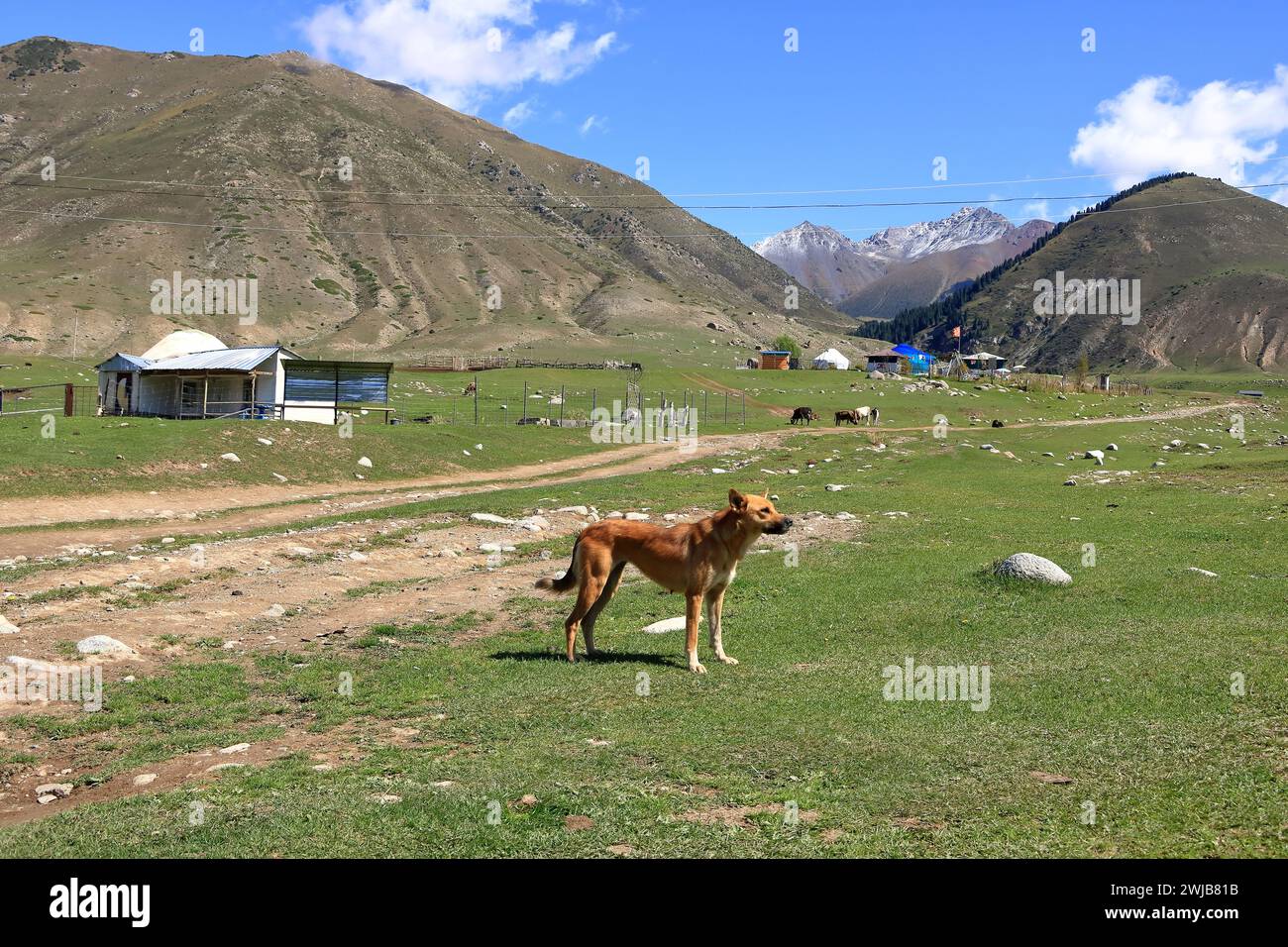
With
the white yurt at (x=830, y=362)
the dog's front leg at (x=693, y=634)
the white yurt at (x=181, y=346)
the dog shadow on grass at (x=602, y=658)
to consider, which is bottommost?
the dog shadow on grass at (x=602, y=658)

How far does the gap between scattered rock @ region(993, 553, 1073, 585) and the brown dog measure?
6195mm

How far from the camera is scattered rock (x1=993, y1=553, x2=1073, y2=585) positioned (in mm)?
16641

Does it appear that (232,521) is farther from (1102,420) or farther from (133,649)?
(1102,420)

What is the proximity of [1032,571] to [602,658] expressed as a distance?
315 inches

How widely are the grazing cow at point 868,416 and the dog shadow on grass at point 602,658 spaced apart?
60400 mm

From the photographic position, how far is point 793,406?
276 ft

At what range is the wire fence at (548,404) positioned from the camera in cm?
6378

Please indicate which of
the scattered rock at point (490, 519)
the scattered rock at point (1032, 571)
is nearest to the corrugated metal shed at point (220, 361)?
the scattered rock at point (490, 519)

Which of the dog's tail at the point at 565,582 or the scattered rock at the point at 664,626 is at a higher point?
the dog's tail at the point at 565,582

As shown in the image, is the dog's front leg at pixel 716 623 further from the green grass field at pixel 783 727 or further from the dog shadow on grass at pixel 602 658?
the dog shadow on grass at pixel 602 658

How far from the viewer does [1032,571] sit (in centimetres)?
1678

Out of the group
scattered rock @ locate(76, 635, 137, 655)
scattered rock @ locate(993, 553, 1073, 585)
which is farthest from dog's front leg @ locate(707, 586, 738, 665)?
scattered rock @ locate(76, 635, 137, 655)
